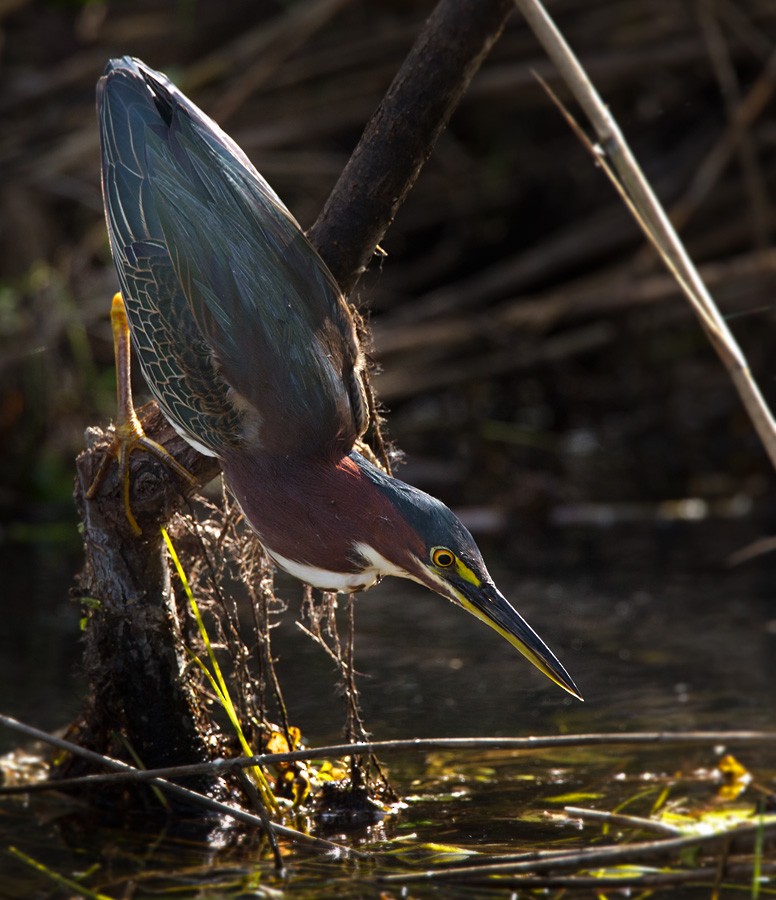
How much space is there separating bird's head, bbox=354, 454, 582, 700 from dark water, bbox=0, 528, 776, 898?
0.48 m

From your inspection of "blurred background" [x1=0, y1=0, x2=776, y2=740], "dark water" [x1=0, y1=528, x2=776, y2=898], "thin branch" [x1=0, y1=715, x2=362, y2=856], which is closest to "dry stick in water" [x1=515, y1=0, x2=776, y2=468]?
"dark water" [x1=0, y1=528, x2=776, y2=898]

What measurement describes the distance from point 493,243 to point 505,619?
224 inches

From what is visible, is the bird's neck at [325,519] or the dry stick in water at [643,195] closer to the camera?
the bird's neck at [325,519]

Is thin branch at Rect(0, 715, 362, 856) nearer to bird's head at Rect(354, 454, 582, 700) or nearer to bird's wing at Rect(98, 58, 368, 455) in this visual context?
bird's head at Rect(354, 454, 582, 700)

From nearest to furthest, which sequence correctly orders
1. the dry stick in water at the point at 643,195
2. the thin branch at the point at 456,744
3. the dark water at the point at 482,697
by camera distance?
the thin branch at the point at 456,744, the dark water at the point at 482,697, the dry stick in water at the point at 643,195

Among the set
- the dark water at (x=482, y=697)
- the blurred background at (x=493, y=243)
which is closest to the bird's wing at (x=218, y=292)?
the dark water at (x=482, y=697)

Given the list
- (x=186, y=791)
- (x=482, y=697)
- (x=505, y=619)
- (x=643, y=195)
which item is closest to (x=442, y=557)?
(x=505, y=619)

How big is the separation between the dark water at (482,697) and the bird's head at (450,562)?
0.48 meters

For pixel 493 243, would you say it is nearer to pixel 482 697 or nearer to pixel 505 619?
pixel 482 697

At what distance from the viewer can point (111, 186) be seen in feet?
11.3

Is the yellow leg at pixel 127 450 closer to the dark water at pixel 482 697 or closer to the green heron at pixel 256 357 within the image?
the green heron at pixel 256 357

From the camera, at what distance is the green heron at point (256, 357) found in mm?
2855

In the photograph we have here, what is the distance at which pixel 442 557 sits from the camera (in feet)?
9.13

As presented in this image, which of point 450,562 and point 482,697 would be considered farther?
point 482,697
